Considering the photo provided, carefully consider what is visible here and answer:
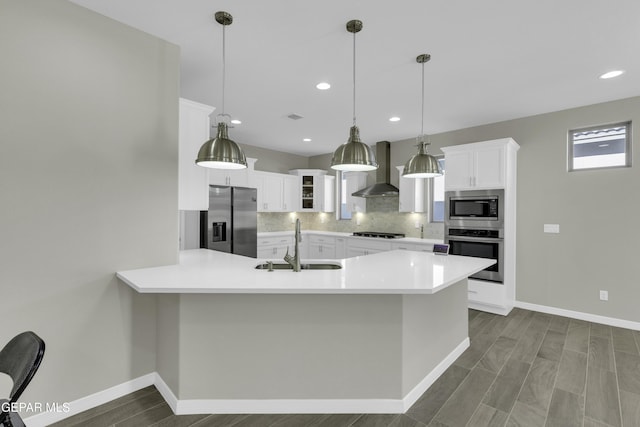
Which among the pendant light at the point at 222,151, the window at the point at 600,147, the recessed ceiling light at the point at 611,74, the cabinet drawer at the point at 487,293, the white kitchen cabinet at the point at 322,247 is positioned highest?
the recessed ceiling light at the point at 611,74

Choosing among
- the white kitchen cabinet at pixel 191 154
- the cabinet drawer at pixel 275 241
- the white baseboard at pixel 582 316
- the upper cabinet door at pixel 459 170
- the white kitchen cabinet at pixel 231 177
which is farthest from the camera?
the cabinet drawer at pixel 275 241

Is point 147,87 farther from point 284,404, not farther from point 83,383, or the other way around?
point 284,404

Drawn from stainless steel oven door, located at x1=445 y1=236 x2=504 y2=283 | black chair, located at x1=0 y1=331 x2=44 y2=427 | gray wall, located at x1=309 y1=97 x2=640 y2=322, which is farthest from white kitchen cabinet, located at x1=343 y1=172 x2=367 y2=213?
black chair, located at x1=0 y1=331 x2=44 y2=427

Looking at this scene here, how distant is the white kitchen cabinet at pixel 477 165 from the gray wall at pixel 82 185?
12.1ft

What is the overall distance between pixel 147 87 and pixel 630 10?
3.54 meters

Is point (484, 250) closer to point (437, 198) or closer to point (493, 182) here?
point (493, 182)

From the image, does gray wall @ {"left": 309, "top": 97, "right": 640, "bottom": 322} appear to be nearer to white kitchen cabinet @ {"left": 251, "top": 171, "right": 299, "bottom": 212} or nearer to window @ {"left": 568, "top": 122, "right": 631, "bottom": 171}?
window @ {"left": 568, "top": 122, "right": 631, "bottom": 171}

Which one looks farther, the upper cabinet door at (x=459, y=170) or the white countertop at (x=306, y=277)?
the upper cabinet door at (x=459, y=170)

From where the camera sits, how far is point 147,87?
2.42 metres

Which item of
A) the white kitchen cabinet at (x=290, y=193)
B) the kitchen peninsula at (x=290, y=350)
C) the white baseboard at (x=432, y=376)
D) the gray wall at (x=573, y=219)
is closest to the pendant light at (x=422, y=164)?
the kitchen peninsula at (x=290, y=350)

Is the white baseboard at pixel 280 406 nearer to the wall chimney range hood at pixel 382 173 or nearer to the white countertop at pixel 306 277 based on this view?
the white countertop at pixel 306 277

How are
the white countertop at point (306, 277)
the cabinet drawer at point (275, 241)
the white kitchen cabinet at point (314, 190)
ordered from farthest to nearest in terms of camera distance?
the white kitchen cabinet at point (314, 190) < the cabinet drawer at point (275, 241) < the white countertop at point (306, 277)

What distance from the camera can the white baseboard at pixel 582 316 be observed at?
12.0 feet

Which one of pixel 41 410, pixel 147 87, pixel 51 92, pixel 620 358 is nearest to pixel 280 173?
pixel 147 87
